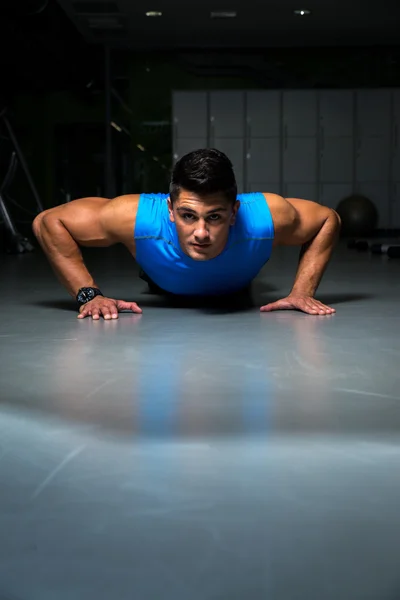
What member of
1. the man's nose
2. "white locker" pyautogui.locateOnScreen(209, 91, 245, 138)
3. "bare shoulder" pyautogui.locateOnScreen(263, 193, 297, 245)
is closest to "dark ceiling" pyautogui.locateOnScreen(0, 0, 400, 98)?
"white locker" pyautogui.locateOnScreen(209, 91, 245, 138)

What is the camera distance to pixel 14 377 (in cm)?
189

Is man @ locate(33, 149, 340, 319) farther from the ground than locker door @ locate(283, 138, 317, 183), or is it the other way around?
locker door @ locate(283, 138, 317, 183)

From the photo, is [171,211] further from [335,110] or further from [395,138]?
[395,138]

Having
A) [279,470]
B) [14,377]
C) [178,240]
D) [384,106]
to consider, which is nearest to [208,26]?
[384,106]

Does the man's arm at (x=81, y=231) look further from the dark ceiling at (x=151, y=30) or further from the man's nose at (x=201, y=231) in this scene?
the dark ceiling at (x=151, y=30)

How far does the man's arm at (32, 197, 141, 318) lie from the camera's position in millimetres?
2775

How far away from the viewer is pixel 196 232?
2547 millimetres

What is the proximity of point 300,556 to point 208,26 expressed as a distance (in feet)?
29.2

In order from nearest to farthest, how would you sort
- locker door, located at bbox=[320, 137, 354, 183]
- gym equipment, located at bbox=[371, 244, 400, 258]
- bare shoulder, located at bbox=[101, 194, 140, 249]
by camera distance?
bare shoulder, located at bbox=[101, 194, 140, 249] < gym equipment, located at bbox=[371, 244, 400, 258] < locker door, located at bbox=[320, 137, 354, 183]

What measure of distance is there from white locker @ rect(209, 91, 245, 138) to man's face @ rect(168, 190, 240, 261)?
7.79 meters

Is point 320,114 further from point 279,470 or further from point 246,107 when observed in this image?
point 279,470

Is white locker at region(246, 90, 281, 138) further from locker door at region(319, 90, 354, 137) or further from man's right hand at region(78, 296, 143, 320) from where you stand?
man's right hand at region(78, 296, 143, 320)

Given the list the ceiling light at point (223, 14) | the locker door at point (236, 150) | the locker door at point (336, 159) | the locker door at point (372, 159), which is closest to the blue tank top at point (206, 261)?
the ceiling light at point (223, 14)

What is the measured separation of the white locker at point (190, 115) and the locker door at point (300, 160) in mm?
1050
